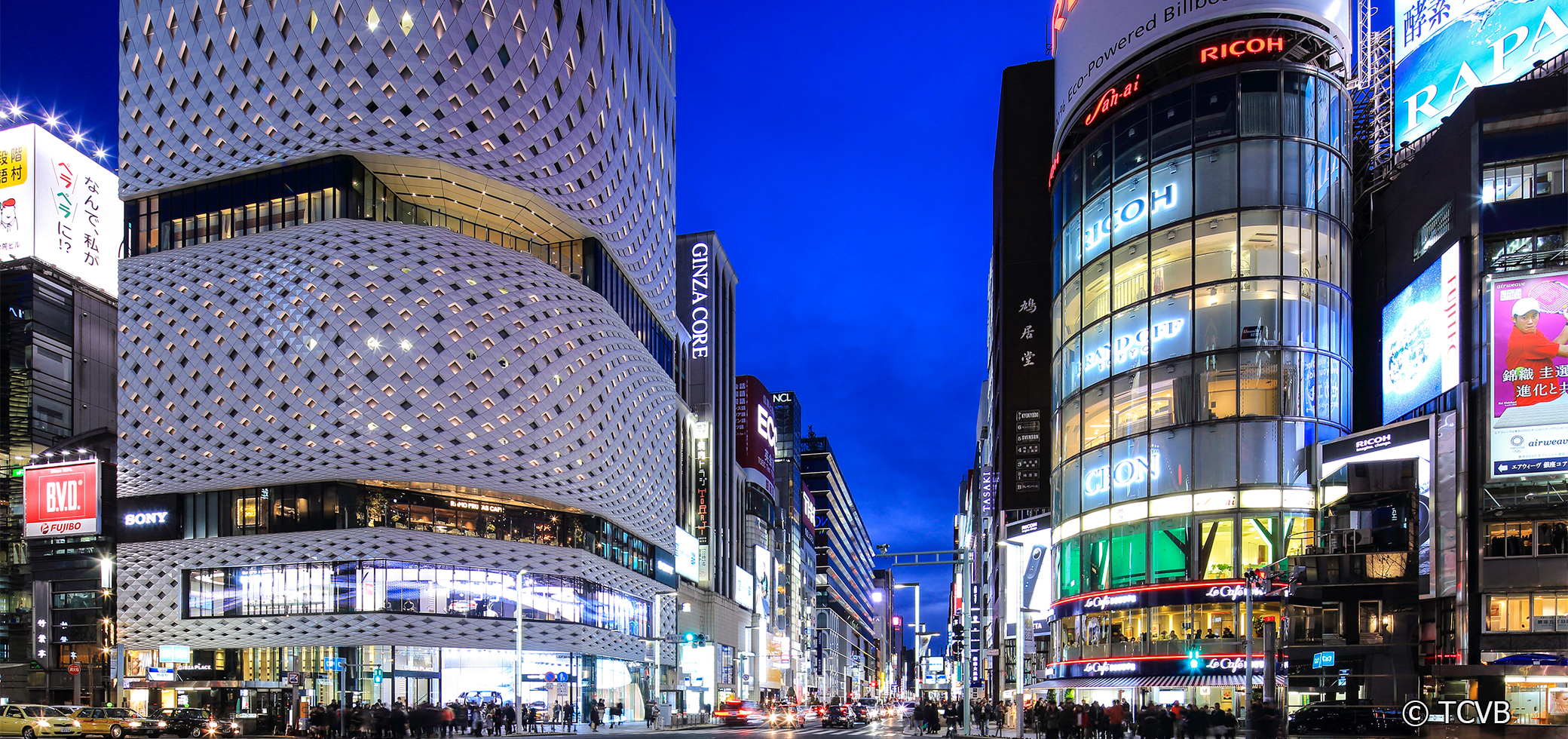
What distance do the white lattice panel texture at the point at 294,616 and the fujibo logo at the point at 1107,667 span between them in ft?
117

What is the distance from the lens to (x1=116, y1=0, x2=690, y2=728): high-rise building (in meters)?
65.6

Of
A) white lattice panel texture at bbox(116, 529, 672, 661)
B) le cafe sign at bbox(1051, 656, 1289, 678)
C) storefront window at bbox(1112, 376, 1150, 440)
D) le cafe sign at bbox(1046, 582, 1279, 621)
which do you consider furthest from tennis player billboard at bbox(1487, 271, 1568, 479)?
white lattice panel texture at bbox(116, 529, 672, 661)

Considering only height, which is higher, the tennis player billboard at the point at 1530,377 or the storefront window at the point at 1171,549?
the tennis player billboard at the point at 1530,377

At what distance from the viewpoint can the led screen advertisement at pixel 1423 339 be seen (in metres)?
Answer: 45.9

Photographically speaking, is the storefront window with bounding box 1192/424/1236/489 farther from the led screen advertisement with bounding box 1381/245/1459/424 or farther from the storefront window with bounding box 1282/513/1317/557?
the led screen advertisement with bounding box 1381/245/1459/424

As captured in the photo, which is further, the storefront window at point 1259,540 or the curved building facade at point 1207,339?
the curved building facade at point 1207,339

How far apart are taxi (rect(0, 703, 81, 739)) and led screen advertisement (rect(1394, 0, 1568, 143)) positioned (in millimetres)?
66556

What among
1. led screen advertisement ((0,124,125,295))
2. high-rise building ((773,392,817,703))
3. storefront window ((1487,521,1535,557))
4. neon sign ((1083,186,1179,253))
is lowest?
high-rise building ((773,392,817,703))

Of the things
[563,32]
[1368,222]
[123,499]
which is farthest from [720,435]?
[1368,222]

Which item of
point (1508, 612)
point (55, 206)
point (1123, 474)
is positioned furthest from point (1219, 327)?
point (55, 206)

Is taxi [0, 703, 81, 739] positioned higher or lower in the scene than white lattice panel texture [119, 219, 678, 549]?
lower

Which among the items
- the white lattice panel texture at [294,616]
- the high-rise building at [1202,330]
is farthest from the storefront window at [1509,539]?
the white lattice panel texture at [294,616]

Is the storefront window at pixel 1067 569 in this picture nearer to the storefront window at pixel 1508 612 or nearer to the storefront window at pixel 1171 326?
the storefront window at pixel 1171 326

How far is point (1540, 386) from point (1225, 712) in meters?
20.0
